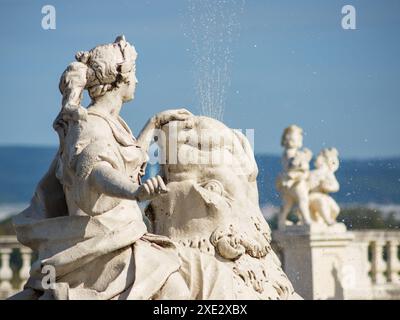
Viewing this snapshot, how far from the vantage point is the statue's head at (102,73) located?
10.8 metres

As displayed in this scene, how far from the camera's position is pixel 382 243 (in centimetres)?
2142

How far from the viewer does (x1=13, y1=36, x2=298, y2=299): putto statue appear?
1049cm

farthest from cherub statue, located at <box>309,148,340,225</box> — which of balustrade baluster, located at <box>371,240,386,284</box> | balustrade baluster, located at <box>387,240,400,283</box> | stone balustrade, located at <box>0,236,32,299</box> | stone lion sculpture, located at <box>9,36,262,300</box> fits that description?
stone lion sculpture, located at <box>9,36,262,300</box>

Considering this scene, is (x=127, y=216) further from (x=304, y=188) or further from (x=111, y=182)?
(x=304, y=188)

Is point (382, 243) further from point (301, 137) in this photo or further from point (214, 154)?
point (214, 154)

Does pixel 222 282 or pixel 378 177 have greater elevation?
pixel 378 177

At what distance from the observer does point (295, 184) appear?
20891mm

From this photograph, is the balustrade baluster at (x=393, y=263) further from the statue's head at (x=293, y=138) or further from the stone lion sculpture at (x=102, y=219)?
the stone lion sculpture at (x=102, y=219)

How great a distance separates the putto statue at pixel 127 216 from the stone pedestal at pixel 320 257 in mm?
8604

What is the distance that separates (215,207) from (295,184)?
386 inches

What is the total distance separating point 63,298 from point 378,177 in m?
14.8

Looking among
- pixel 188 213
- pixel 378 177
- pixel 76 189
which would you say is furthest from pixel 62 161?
pixel 378 177
